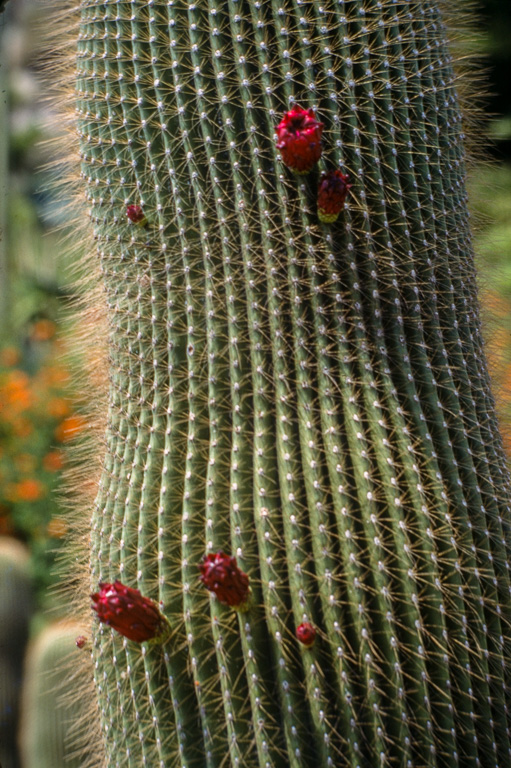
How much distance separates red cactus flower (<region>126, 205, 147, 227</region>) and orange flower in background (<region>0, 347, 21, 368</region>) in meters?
1.73

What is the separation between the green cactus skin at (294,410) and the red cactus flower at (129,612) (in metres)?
0.04

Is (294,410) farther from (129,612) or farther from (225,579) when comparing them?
(129,612)

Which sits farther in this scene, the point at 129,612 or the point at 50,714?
the point at 50,714

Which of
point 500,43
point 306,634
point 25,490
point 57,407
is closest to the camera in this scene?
point 306,634

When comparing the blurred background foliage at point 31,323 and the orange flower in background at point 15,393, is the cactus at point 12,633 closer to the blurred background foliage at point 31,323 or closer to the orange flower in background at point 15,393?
the blurred background foliage at point 31,323

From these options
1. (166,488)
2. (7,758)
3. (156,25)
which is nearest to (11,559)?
(7,758)

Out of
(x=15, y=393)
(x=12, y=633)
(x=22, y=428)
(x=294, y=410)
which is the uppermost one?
(x=294, y=410)

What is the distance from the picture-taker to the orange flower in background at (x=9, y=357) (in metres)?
2.90

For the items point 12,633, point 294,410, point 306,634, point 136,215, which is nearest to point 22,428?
point 12,633

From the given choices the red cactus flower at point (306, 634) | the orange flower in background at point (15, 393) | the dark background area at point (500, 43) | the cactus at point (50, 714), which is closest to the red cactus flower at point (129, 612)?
the red cactus flower at point (306, 634)

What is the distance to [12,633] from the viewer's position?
91.6 inches

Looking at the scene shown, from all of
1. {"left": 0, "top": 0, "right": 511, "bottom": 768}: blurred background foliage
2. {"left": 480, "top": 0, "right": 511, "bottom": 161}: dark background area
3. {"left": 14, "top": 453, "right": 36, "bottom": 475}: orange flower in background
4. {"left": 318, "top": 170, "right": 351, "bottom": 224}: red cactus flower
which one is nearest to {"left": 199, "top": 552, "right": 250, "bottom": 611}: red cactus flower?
{"left": 318, "top": 170, "right": 351, "bottom": 224}: red cactus flower

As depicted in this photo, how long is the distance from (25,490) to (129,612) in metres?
1.82

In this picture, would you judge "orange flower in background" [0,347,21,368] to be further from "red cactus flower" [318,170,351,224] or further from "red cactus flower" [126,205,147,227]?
"red cactus flower" [318,170,351,224]
